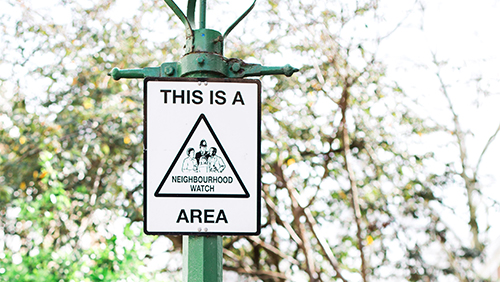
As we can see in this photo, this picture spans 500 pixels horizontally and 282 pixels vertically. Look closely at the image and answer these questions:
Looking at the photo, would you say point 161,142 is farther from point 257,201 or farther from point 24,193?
point 24,193

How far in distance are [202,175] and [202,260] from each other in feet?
0.86

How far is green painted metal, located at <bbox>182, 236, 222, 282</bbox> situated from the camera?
5.32 feet

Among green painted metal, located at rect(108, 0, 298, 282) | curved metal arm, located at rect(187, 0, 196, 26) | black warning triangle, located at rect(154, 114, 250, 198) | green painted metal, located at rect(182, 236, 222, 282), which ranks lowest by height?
green painted metal, located at rect(182, 236, 222, 282)

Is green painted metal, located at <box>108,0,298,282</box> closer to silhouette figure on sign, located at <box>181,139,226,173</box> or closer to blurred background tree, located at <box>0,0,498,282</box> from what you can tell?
silhouette figure on sign, located at <box>181,139,226,173</box>

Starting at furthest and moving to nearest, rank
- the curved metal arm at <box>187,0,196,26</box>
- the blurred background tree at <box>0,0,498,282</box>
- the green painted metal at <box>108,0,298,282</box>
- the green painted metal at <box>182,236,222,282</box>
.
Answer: the blurred background tree at <box>0,0,498,282</box>
the curved metal arm at <box>187,0,196,26</box>
the green painted metal at <box>108,0,298,282</box>
the green painted metal at <box>182,236,222,282</box>

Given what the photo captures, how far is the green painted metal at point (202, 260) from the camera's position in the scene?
162 centimetres

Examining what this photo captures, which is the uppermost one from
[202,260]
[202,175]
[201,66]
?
[201,66]

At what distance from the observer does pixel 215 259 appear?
1.64 metres

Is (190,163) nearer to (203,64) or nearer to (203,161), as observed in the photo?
(203,161)

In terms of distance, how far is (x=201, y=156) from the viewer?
66.7 inches

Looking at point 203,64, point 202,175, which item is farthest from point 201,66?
point 202,175

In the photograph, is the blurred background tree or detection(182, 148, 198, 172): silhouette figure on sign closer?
detection(182, 148, 198, 172): silhouette figure on sign

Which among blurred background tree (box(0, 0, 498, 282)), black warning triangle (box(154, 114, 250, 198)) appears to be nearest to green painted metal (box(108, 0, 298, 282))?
black warning triangle (box(154, 114, 250, 198))

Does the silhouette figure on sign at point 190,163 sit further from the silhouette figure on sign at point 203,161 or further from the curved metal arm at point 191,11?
the curved metal arm at point 191,11
